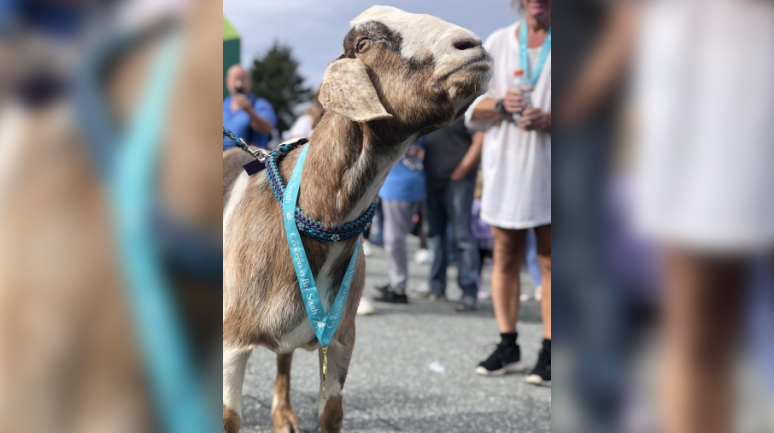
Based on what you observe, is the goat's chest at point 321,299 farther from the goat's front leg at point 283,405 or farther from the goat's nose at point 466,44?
the goat's front leg at point 283,405

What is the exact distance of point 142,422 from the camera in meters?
0.70

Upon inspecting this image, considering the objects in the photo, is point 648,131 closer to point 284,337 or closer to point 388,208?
point 284,337

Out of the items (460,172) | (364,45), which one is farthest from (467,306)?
(364,45)

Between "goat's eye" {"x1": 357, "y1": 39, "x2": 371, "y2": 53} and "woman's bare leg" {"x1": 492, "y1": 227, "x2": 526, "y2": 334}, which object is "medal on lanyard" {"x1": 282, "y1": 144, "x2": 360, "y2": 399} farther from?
"woman's bare leg" {"x1": 492, "y1": 227, "x2": 526, "y2": 334}

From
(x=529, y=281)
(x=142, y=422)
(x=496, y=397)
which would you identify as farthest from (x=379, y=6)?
(x=529, y=281)

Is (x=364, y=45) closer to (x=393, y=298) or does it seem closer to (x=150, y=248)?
(x=150, y=248)

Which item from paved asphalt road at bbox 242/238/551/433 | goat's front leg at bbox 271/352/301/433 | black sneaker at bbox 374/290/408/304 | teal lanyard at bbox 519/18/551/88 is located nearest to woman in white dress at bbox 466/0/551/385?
teal lanyard at bbox 519/18/551/88

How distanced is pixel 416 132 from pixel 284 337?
753 mm

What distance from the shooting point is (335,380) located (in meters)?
2.24

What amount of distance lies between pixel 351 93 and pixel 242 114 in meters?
3.36

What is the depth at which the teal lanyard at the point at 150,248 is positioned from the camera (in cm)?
67

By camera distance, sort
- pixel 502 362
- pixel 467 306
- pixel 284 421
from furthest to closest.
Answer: pixel 467 306, pixel 502 362, pixel 284 421

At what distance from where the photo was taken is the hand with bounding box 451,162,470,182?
18.8 ft

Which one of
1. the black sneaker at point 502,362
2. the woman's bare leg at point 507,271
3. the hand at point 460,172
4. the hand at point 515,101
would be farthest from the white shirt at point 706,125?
the hand at point 460,172
